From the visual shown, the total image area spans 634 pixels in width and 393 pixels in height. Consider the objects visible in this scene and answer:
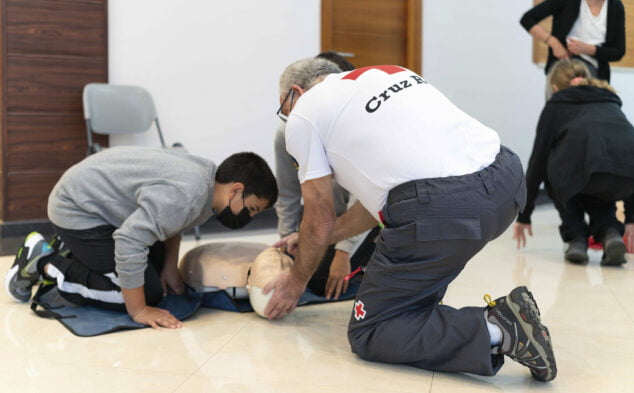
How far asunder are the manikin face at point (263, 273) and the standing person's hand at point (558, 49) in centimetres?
236

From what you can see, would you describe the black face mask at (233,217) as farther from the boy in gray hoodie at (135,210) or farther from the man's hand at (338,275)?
the man's hand at (338,275)

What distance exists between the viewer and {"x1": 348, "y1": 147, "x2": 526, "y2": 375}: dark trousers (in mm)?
1766

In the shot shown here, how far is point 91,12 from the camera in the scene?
13.4ft

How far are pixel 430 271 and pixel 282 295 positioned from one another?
0.56m

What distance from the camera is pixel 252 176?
2.25m

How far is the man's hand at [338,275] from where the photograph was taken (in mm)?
2443

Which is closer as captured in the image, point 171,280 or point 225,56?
point 171,280

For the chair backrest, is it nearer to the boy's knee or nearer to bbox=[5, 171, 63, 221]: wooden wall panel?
bbox=[5, 171, 63, 221]: wooden wall panel

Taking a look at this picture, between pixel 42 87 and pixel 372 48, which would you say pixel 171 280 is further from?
pixel 372 48

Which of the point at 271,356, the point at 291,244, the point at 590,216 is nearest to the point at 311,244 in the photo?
the point at 271,356

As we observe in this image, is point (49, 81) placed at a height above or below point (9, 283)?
above

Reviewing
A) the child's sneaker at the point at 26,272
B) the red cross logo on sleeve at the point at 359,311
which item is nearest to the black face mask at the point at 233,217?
the red cross logo on sleeve at the point at 359,311

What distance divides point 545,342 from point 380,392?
0.42 m

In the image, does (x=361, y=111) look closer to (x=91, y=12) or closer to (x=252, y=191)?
(x=252, y=191)
